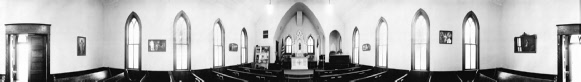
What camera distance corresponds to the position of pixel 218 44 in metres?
11.8

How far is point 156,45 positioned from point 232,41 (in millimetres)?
3525

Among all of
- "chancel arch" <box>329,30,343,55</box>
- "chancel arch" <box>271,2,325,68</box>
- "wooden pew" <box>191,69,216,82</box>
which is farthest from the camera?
"chancel arch" <box>271,2,325,68</box>

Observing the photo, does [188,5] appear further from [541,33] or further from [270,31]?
[541,33]

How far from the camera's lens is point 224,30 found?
473 inches

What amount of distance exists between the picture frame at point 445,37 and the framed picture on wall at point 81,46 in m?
12.8

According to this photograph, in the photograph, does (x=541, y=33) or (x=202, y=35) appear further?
(x=202, y=35)

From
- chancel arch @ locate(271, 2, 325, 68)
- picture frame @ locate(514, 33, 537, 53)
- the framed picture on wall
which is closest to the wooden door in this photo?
the framed picture on wall

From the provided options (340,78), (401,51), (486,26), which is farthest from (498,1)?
(340,78)

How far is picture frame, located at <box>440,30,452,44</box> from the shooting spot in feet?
32.4

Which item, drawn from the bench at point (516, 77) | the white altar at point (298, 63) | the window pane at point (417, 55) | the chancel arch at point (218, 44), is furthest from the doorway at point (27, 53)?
the bench at point (516, 77)

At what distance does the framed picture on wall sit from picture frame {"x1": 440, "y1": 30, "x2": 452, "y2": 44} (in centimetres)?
1276

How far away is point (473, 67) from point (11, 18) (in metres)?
15.4

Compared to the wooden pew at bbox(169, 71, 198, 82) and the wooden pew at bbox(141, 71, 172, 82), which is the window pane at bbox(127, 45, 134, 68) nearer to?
the wooden pew at bbox(141, 71, 172, 82)

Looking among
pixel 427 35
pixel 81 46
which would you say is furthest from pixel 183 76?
pixel 427 35
